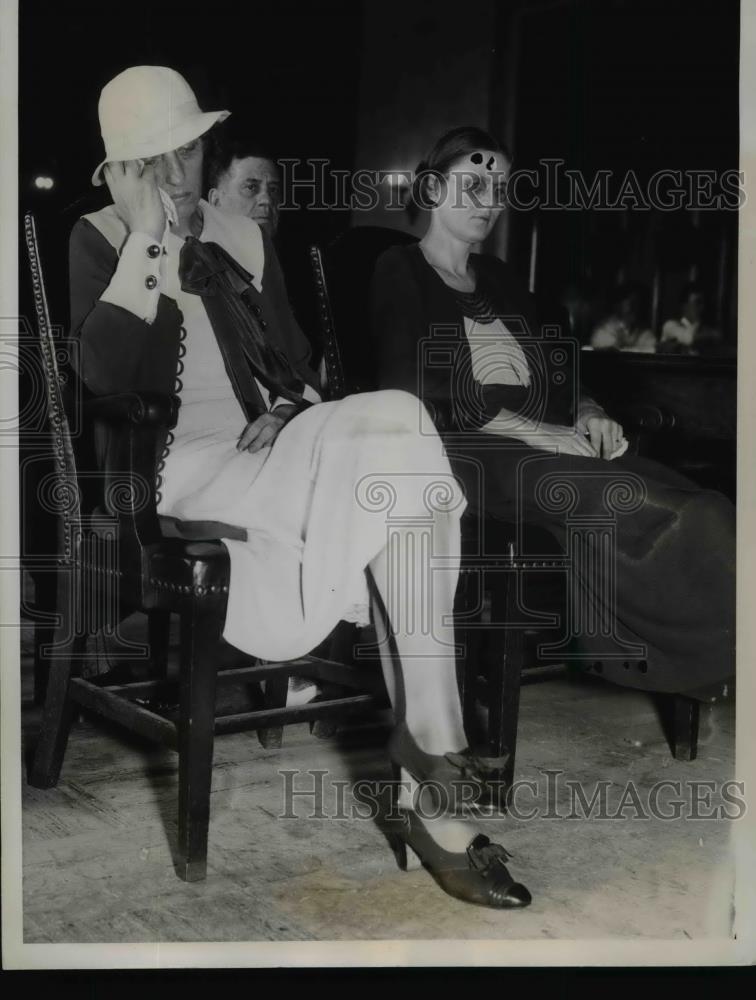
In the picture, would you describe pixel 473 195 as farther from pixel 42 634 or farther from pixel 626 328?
pixel 42 634

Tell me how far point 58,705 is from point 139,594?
Answer: 431 millimetres

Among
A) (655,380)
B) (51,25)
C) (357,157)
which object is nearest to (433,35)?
(357,157)

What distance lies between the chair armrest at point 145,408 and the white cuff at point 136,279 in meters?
0.19

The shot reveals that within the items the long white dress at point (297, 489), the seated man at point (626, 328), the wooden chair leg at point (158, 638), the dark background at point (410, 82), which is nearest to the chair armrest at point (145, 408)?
the long white dress at point (297, 489)

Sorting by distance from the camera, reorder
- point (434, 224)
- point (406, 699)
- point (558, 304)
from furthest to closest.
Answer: point (558, 304), point (434, 224), point (406, 699)

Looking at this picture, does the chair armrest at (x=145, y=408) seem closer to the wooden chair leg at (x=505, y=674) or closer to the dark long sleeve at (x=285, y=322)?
the dark long sleeve at (x=285, y=322)

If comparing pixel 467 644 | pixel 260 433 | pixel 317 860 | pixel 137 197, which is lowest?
pixel 317 860

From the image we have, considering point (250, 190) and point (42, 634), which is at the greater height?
point (250, 190)

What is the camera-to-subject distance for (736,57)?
2123 millimetres

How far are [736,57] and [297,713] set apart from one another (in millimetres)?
1579

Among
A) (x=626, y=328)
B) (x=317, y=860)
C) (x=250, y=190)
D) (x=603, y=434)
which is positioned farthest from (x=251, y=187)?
(x=317, y=860)

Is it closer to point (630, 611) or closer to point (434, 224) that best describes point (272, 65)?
point (434, 224)

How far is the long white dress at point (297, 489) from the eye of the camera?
1.95 m

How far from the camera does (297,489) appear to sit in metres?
2.02
